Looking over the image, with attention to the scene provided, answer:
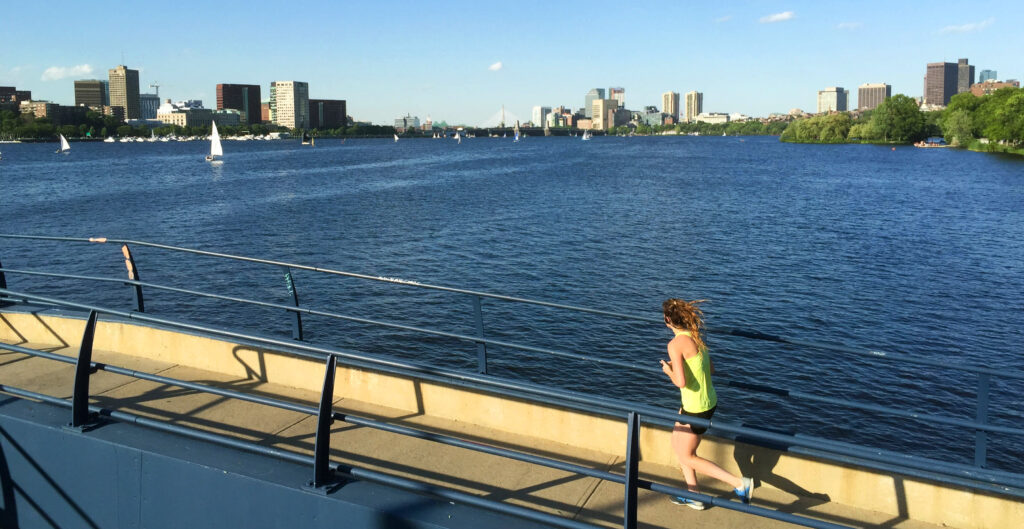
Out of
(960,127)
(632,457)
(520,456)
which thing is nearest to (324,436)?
(520,456)

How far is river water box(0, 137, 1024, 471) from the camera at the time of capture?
21.0 m

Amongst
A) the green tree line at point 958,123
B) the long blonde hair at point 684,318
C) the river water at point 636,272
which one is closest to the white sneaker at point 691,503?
the river water at point 636,272

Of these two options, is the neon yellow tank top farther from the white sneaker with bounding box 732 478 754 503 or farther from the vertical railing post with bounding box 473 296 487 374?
the vertical railing post with bounding box 473 296 487 374

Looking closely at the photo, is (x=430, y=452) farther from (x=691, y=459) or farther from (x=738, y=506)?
(x=738, y=506)

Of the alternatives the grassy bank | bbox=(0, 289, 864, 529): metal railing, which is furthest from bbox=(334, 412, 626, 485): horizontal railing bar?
the grassy bank

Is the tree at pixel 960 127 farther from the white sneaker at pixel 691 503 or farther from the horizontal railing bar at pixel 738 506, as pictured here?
the horizontal railing bar at pixel 738 506

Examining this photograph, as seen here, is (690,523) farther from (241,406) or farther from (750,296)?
(750,296)

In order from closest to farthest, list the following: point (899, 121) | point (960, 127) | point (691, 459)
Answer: point (691, 459)
point (960, 127)
point (899, 121)

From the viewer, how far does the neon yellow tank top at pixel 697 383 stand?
5.94m

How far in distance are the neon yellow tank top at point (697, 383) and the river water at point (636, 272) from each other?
0.53ft

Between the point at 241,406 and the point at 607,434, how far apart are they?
3.20 metres

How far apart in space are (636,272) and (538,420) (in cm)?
2742

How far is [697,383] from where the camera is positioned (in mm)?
5941

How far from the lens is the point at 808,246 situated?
41094 millimetres
